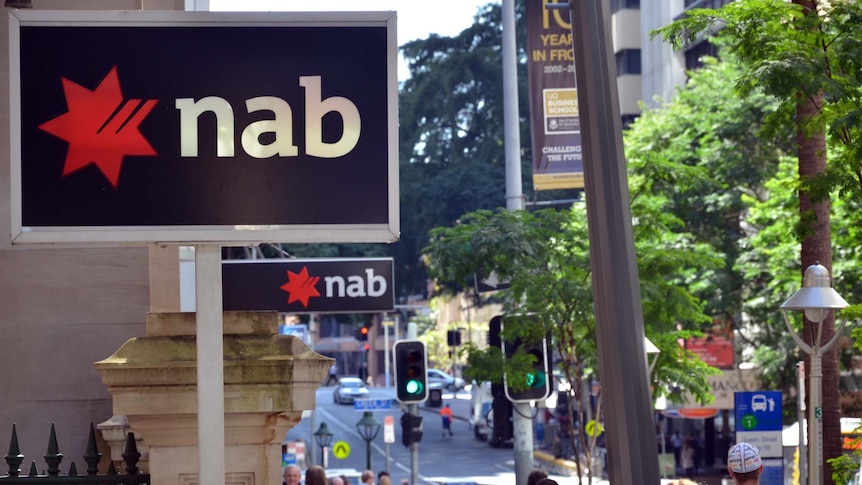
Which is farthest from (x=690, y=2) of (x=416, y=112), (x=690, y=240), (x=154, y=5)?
(x=154, y=5)

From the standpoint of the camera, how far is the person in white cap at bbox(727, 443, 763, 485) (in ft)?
20.2

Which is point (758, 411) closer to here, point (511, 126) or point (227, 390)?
point (511, 126)

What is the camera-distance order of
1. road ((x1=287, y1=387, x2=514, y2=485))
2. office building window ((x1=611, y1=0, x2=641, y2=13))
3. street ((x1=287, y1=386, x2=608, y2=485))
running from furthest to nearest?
1. office building window ((x1=611, y1=0, x2=641, y2=13))
2. road ((x1=287, y1=387, x2=514, y2=485))
3. street ((x1=287, y1=386, x2=608, y2=485))

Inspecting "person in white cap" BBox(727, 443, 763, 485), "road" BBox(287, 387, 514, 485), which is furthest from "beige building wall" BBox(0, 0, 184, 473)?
"road" BBox(287, 387, 514, 485)

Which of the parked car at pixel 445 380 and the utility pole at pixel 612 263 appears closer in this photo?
the utility pole at pixel 612 263

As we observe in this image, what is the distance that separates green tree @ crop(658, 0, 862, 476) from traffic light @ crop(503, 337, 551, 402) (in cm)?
485

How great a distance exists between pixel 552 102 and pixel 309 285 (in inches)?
294

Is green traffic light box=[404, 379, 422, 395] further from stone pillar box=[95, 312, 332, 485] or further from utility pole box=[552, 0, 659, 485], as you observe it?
stone pillar box=[95, 312, 332, 485]

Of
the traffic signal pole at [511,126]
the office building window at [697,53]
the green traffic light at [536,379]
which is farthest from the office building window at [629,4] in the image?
the green traffic light at [536,379]

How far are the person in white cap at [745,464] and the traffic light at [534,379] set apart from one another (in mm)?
9784

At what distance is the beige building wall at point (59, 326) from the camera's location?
7188 millimetres

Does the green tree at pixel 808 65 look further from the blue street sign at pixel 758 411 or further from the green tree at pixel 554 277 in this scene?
the green tree at pixel 554 277

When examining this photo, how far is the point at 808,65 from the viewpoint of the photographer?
10547 mm

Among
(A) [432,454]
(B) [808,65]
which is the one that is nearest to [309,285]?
(B) [808,65]
